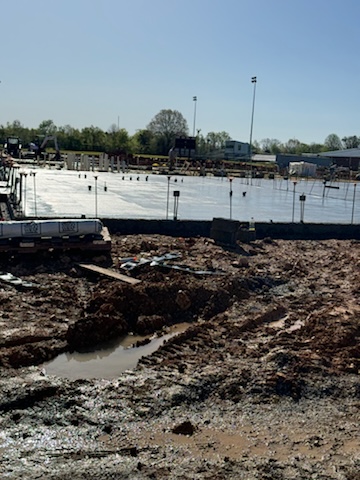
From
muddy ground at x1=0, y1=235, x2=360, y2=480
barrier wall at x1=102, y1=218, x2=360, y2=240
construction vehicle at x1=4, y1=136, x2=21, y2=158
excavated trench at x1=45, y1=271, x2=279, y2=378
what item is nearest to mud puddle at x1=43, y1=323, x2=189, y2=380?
excavated trench at x1=45, y1=271, x2=279, y2=378

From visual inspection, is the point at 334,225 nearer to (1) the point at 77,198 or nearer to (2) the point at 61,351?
(1) the point at 77,198

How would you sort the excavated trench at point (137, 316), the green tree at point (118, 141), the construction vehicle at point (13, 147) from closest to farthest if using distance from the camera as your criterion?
the excavated trench at point (137, 316)
the construction vehicle at point (13, 147)
the green tree at point (118, 141)

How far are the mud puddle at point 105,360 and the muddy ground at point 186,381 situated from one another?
0.74 ft

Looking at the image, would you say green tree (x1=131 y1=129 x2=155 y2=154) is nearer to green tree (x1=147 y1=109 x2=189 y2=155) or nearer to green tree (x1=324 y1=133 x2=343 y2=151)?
green tree (x1=147 y1=109 x2=189 y2=155)

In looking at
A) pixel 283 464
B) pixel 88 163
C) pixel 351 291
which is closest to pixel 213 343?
pixel 283 464

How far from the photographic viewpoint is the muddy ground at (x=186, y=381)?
17.5 ft

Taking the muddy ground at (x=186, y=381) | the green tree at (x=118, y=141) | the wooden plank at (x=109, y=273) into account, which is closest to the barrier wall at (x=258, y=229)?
the wooden plank at (x=109, y=273)

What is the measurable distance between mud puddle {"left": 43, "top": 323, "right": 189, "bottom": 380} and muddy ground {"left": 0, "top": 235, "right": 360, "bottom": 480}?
227 mm

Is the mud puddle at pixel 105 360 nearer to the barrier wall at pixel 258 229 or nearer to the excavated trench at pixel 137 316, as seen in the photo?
the excavated trench at pixel 137 316

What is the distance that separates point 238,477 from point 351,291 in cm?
803

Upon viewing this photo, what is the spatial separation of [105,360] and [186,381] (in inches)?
68.5

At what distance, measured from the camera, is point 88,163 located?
167 ft

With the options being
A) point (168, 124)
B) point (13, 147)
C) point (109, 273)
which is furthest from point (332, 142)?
point (109, 273)

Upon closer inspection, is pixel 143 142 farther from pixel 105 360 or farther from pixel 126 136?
pixel 105 360
